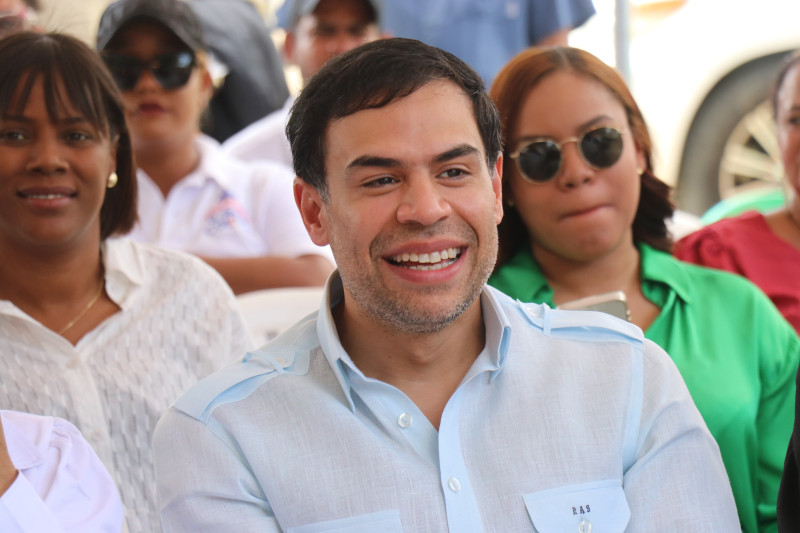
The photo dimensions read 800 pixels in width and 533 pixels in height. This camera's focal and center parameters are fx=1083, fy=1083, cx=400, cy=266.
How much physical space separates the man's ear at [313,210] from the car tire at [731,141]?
4.03 m

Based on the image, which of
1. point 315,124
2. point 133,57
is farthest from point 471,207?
point 133,57

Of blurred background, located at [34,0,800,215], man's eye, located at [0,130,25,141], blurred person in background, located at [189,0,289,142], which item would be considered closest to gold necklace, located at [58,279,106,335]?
man's eye, located at [0,130,25,141]

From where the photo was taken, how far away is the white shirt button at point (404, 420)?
1.89 meters

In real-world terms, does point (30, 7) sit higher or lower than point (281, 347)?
higher

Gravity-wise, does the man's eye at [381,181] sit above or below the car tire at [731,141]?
above

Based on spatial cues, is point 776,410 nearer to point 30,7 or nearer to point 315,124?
point 315,124

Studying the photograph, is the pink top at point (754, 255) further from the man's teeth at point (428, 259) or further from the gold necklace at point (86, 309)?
the gold necklace at point (86, 309)

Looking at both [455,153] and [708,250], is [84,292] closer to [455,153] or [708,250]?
[455,153]

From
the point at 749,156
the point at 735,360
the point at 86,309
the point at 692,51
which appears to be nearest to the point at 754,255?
the point at 735,360

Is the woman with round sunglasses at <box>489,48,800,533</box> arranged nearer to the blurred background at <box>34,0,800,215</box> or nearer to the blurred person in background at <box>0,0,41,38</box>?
the blurred person in background at <box>0,0,41,38</box>

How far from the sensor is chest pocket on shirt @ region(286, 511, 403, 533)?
1795 mm

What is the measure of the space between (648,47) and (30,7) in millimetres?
3396

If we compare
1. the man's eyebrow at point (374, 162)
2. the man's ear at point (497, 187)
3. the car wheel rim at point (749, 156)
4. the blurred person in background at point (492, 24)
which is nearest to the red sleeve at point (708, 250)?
the man's ear at point (497, 187)

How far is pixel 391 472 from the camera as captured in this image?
1.83 m
